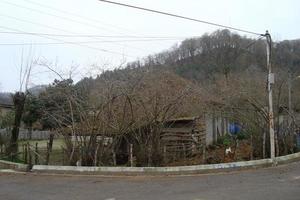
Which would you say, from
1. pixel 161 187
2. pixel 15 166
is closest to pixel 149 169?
pixel 161 187

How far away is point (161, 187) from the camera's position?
15625 millimetres

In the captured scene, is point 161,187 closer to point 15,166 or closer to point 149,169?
point 149,169

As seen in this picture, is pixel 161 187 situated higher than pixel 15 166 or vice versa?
pixel 15 166

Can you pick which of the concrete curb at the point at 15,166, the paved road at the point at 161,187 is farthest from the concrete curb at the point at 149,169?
the paved road at the point at 161,187

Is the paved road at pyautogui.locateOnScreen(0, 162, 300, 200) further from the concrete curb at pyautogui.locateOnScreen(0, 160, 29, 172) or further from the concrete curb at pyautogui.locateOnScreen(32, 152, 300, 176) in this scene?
the concrete curb at pyautogui.locateOnScreen(0, 160, 29, 172)

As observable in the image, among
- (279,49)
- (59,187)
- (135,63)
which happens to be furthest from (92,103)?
(279,49)

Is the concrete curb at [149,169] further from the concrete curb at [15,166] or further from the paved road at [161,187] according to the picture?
the paved road at [161,187]

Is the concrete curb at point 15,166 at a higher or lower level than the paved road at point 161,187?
higher

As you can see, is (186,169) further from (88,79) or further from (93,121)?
(88,79)

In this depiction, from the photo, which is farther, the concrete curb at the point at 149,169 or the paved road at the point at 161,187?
the concrete curb at the point at 149,169

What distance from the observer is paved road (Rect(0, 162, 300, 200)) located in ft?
44.0

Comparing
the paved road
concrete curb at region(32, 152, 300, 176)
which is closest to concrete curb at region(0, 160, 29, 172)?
concrete curb at region(32, 152, 300, 176)

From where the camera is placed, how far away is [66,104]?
1000 inches

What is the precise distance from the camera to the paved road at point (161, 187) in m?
13.4
